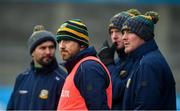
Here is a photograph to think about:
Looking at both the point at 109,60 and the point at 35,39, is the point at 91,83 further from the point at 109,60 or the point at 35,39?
the point at 35,39

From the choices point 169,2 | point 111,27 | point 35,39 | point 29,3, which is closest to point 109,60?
point 111,27

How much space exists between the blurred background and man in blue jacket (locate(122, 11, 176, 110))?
52.3 feet

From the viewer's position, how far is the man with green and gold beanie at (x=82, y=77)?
7.51 meters

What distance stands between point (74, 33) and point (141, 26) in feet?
1.97

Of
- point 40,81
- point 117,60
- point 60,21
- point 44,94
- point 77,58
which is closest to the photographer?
point 77,58

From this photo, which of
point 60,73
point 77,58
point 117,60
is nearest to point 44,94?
point 60,73

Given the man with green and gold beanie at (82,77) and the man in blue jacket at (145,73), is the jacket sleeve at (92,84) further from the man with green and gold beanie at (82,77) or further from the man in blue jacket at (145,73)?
the man in blue jacket at (145,73)

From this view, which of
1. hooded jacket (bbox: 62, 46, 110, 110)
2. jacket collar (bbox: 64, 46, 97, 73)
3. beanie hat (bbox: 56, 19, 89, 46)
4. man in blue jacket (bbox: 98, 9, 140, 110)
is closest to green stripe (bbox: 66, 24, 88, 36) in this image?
beanie hat (bbox: 56, 19, 89, 46)

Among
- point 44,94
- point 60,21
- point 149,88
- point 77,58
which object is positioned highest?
point 60,21

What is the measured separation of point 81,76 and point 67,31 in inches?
23.5

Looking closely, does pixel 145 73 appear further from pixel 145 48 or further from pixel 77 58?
pixel 77 58

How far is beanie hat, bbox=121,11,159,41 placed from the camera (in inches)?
310

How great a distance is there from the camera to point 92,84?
7520mm

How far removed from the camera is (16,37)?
1054 inches
